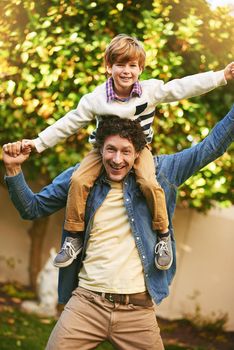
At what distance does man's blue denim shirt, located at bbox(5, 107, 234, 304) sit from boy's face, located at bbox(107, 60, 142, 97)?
1.34 feet

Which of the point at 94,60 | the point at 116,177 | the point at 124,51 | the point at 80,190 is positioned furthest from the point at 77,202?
the point at 94,60

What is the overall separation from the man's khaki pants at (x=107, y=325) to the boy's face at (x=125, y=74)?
1.04 meters

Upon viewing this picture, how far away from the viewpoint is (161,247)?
11.0 feet

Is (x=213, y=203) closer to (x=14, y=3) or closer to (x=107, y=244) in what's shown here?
(x=14, y=3)

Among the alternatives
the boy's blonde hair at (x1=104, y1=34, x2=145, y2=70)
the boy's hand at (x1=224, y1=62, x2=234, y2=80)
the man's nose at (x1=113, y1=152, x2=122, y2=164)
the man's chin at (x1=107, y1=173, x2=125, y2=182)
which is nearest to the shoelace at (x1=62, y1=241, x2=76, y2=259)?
the man's chin at (x1=107, y1=173, x2=125, y2=182)

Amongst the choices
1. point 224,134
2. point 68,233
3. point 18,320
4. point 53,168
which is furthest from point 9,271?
point 224,134

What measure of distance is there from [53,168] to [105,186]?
2384 millimetres

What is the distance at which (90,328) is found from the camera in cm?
326

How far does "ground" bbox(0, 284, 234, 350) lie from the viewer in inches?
227

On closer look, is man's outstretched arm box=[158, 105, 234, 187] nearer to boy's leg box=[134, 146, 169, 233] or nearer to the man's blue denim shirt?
the man's blue denim shirt

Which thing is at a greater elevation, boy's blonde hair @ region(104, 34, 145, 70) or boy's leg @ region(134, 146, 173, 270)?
boy's blonde hair @ region(104, 34, 145, 70)

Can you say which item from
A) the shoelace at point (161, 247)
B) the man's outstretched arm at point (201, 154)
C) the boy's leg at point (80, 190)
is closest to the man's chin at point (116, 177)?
the boy's leg at point (80, 190)

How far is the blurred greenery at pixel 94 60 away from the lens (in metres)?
5.51

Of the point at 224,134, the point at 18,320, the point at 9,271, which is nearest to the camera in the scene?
the point at 224,134
